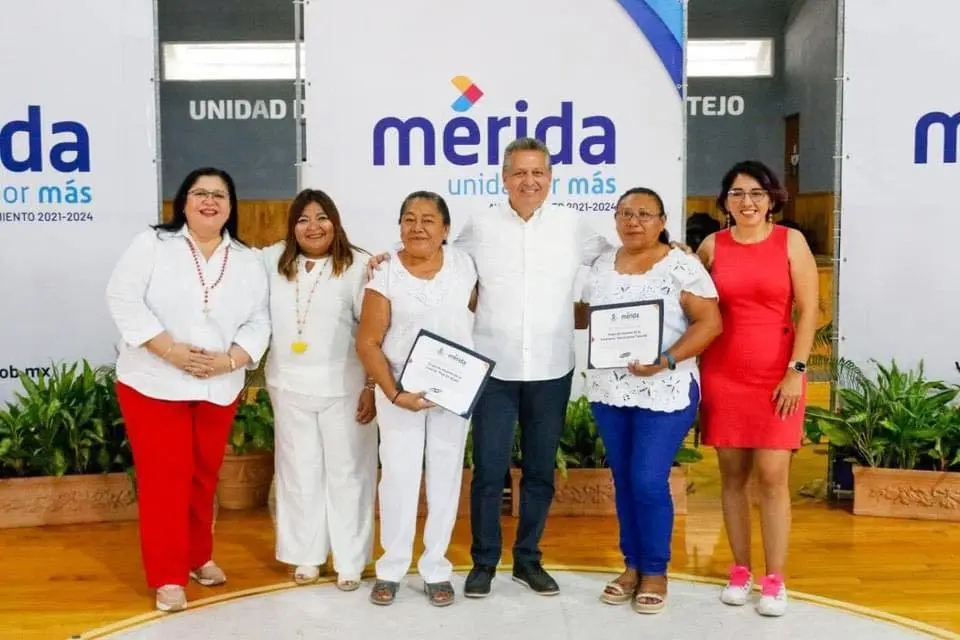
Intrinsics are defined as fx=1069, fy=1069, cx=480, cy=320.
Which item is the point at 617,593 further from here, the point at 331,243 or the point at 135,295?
Result: the point at 135,295

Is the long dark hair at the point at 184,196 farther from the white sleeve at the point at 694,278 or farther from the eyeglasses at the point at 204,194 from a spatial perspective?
the white sleeve at the point at 694,278

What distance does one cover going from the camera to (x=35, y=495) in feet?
15.4

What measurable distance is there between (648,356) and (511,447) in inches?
23.5

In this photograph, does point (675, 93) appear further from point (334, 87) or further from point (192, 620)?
point (192, 620)

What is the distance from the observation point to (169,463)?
3545 millimetres

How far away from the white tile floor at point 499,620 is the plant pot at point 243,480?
131cm

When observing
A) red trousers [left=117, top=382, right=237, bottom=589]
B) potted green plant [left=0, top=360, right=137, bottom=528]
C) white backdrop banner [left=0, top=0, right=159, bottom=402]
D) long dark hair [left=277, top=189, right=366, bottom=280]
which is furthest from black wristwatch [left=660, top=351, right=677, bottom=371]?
white backdrop banner [left=0, top=0, right=159, bottom=402]

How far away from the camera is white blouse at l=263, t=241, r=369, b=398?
3668 millimetres

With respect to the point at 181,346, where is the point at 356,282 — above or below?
above

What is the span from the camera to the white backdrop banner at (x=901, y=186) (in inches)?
194

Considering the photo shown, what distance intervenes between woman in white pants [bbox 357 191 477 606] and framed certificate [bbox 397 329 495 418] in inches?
2.7

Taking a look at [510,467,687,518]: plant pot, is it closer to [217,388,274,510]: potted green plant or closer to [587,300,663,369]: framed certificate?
[217,388,274,510]: potted green plant

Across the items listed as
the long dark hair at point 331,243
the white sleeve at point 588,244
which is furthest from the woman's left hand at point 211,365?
the white sleeve at point 588,244

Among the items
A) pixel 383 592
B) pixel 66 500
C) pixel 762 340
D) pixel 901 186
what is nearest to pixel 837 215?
pixel 901 186
